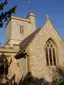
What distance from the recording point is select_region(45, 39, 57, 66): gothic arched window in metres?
21.1

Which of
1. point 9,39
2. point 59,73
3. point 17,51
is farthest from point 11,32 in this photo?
point 59,73

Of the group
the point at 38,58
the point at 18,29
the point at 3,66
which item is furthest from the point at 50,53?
the point at 18,29

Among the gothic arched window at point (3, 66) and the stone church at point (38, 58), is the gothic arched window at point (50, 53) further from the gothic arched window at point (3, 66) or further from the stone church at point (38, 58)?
the gothic arched window at point (3, 66)

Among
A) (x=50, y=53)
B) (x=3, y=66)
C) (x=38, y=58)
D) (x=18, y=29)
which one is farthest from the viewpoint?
(x=18, y=29)

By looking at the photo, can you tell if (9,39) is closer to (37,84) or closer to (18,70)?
(18,70)

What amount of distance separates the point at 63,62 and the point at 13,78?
6938mm

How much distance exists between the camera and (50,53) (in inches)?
853

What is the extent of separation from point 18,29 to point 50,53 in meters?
14.6

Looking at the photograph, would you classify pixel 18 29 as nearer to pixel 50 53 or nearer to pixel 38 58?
pixel 50 53

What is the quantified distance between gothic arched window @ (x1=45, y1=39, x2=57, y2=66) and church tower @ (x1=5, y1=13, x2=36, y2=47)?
12.2 m

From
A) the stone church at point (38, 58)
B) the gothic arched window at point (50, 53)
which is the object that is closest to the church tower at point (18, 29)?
the stone church at point (38, 58)

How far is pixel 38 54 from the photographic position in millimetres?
20250

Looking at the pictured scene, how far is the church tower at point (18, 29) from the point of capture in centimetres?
3359

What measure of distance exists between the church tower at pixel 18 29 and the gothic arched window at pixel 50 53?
1221cm
